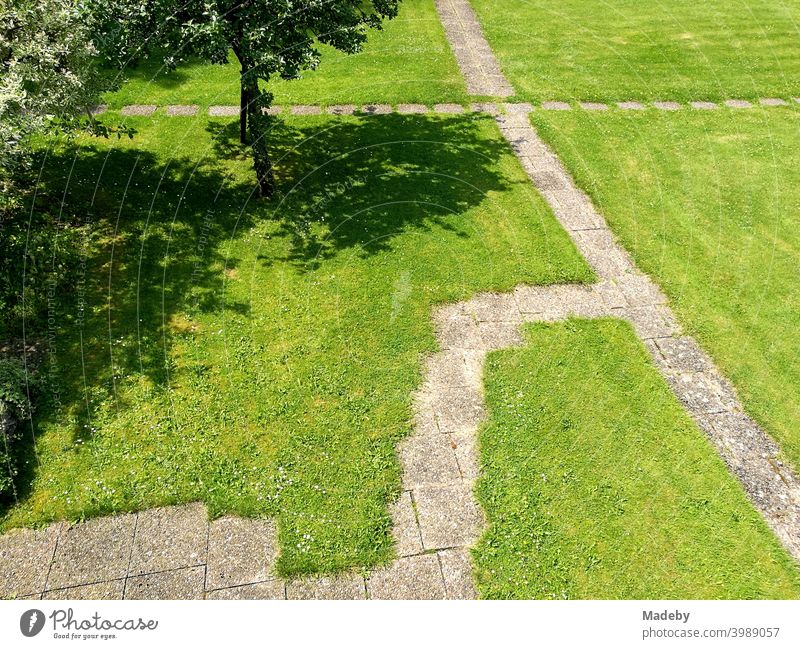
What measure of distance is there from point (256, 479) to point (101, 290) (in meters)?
7.66

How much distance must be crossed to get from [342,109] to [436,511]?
62.3 ft

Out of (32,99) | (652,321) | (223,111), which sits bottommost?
(652,321)

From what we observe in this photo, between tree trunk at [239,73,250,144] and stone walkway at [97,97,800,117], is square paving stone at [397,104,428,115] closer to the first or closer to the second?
stone walkway at [97,97,800,117]

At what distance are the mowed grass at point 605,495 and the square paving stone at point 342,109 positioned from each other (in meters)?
14.8

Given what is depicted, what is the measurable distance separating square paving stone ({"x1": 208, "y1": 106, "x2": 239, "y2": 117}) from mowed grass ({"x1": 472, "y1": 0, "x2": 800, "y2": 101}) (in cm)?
1284

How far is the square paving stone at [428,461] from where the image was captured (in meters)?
12.0

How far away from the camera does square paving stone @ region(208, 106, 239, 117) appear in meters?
23.7

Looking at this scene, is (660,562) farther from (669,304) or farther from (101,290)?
(101,290)

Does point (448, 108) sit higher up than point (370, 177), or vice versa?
point (448, 108)

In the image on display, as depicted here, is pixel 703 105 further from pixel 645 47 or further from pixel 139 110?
pixel 139 110

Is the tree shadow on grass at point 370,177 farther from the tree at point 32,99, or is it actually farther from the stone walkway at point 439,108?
the tree at point 32,99

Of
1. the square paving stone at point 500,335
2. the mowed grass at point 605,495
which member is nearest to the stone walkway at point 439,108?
the square paving stone at point 500,335

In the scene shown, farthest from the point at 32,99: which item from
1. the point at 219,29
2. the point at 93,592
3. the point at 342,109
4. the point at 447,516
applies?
the point at 447,516

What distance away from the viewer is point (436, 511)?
37.8 ft
